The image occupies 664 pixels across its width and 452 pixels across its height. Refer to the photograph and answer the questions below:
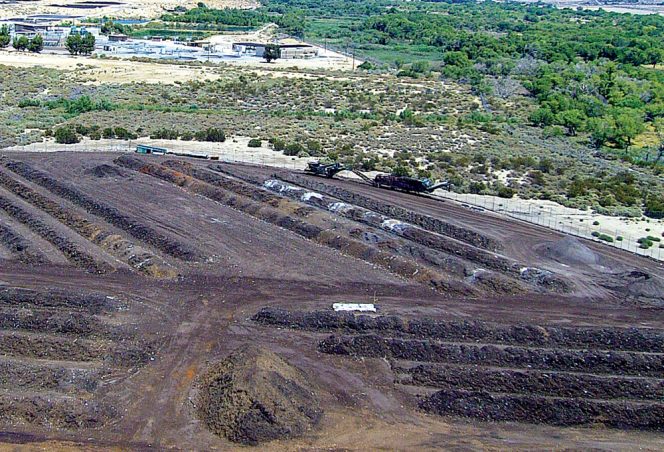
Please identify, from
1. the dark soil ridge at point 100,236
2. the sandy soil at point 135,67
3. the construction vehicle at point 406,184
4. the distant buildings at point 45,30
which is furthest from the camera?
the distant buildings at point 45,30

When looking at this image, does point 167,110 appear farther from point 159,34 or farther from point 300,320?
point 159,34

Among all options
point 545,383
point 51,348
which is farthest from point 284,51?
point 545,383

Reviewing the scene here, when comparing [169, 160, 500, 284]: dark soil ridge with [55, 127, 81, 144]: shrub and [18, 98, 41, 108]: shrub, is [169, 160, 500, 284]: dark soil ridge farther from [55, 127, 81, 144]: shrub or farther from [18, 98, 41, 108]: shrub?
[18, 98, 41, 108]: shrub

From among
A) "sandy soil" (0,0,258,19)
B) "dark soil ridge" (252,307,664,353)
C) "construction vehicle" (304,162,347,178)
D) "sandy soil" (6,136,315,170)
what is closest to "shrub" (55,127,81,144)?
"sandy soil" (6,136,315,170)

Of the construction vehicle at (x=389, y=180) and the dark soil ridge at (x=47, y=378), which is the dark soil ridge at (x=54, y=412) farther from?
the construction vehicle at (x=389, y=180)

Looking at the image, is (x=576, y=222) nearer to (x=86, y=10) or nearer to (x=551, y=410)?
(x=551, y=410)

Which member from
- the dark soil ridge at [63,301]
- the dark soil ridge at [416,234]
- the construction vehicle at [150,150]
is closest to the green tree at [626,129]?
the dark soil ridge at [416,234]

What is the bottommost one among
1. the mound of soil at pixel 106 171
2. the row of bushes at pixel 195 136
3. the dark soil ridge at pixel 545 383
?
the row of bushes at pixel 195 136
